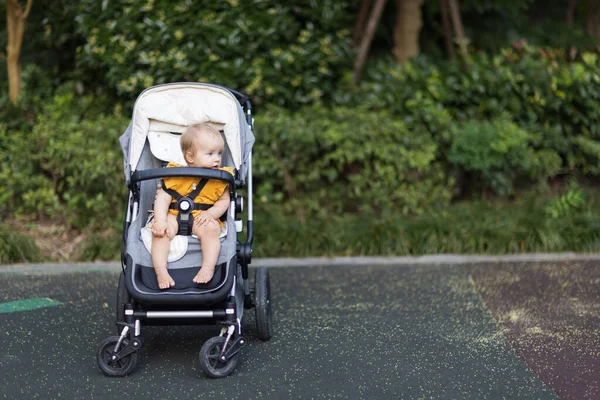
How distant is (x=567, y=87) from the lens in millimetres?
8633

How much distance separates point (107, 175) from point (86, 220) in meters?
0.49

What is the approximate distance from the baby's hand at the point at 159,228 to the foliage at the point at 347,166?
3320 millimetres

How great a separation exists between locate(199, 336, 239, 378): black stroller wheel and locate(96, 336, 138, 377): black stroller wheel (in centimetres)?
40

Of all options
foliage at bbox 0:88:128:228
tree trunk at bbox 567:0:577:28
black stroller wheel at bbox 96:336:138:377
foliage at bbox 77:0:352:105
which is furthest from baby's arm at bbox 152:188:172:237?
tree trunk at bbox 567:0:577:28

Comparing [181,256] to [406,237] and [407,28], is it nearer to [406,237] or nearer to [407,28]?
[406,237]

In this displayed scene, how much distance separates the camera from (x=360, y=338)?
529 cm

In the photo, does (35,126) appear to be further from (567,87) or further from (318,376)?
(567,87)

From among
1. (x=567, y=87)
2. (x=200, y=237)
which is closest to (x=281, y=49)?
(x=567, y=87)

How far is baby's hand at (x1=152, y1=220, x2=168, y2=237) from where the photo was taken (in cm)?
460

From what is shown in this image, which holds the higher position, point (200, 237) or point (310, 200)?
point (200, 237)

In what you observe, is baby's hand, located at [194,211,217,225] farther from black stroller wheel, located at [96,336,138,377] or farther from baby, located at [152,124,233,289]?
black stroller wheel, located at [96,336,138,377]

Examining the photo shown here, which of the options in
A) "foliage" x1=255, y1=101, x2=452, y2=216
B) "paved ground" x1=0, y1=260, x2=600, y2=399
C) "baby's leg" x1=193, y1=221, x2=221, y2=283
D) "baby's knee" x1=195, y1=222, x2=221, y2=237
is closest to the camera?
"paved ground" x1=0, y1=260, x2=600, y2=399

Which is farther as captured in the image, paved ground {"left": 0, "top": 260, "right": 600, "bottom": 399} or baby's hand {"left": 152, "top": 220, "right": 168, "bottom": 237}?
baby's hand {"left": 152, "top": 220, "right": 168, "bottom": 237}

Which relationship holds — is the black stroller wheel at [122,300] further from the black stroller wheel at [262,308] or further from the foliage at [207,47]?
the foliage at [207,47]
